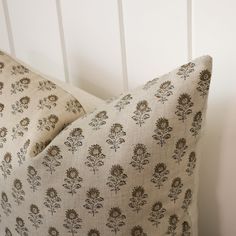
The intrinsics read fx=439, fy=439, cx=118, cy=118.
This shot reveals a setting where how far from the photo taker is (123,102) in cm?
52

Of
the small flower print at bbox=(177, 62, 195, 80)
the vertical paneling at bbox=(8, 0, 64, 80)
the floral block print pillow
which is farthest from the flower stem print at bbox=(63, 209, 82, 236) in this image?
the vertical paneling at bbox=(8, 0, 64, 80)

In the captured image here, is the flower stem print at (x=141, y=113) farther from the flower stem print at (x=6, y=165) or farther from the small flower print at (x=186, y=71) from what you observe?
the flower stem print at (x=6, y=165)

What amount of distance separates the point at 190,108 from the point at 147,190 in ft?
0.35

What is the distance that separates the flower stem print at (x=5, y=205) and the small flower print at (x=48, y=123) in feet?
0.35

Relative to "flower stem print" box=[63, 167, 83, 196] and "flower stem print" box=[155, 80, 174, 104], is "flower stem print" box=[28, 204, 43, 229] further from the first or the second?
"flower stem print" box=[155, 80, 174, 104]

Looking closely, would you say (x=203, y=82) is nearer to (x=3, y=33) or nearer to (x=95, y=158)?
(x=95, y=158)

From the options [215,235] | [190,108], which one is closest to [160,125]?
[190,108]

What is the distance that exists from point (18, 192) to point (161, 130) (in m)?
0.20

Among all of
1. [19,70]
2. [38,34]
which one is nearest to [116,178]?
[19,70]

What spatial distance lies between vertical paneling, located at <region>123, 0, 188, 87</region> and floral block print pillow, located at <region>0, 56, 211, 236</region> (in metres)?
0.14

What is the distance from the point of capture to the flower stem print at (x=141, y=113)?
0.49 m

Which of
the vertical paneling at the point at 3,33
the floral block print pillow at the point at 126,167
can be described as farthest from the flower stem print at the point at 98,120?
the vertical paneling at the point at 3,33

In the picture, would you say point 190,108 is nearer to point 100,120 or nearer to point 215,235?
point 100,120

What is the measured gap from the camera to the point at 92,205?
510 mm
